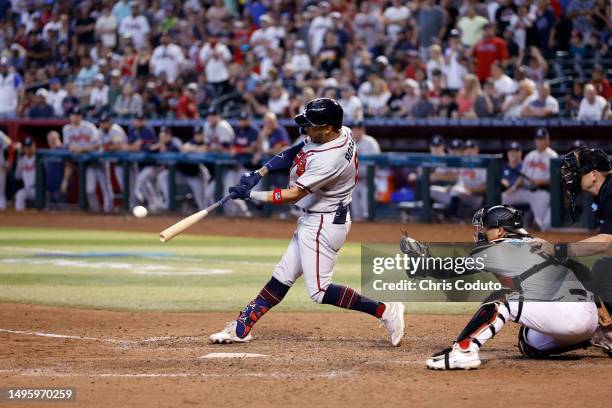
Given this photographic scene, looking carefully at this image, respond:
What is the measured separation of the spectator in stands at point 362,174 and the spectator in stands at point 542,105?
2.62 metres

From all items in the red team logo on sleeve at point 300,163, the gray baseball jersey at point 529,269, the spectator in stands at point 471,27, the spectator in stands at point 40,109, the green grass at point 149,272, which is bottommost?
the green grass at point 149,272

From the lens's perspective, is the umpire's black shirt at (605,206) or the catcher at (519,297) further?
the umpire's black shirt at (605,206)

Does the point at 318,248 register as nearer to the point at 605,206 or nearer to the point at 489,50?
the point at 605,206

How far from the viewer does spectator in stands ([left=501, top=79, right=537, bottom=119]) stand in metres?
17.3

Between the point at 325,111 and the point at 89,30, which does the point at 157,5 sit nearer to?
the point at 89,30

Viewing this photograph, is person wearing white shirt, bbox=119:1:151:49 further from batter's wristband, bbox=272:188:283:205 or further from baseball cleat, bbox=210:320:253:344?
batter's wristband, bbox=272:188:283:205

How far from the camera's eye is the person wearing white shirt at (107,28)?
85.0ft

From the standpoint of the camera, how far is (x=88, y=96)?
25.1 meters

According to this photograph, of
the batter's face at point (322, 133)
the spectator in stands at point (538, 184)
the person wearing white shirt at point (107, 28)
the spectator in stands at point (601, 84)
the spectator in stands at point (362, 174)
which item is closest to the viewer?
the batter's face at point (322, 133)

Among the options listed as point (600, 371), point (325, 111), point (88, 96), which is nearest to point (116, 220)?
point (88, 96)

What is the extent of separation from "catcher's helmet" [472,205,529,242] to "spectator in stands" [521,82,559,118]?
416 inches

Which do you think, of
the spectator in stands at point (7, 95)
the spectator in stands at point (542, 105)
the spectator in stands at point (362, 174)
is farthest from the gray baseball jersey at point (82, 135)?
the spectator in stands at point (542, 105)

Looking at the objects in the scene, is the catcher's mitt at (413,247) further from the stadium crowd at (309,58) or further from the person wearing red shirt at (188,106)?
the person wearing red shirt at (188,106)

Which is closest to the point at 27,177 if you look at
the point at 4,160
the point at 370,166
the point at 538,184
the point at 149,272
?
the point at 4,160
